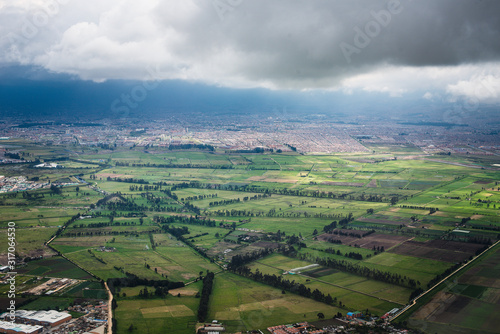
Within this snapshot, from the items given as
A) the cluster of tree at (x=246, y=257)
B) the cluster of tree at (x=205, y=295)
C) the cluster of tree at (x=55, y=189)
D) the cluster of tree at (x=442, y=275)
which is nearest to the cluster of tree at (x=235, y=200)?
the cluster of tree at (x=246, y=257)

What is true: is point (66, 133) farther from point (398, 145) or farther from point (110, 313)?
point (110, 313)

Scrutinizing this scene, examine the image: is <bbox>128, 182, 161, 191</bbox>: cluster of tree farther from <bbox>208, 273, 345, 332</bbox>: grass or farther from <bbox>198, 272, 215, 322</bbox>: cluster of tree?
<bbox>208, 273, 345, 332</bbox>: grass

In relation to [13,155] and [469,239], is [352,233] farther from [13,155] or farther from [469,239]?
[13,155]

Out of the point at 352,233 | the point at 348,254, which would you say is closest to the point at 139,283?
the point at 348,254

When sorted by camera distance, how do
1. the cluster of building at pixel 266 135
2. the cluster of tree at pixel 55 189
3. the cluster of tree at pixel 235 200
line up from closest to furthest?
the cluster of tree at pixel 235 200
the cluster of tree at pixel 55 189
the cluster of building at pixel 266 135

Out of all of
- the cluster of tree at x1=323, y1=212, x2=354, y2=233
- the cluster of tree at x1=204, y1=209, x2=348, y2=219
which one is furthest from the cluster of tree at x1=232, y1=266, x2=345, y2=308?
the cluster of tree at x1=204, y1=209, x2=348, y2=219

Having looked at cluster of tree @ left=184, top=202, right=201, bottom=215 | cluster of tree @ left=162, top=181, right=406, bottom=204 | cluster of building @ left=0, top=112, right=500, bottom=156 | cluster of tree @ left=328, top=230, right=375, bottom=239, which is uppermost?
cluster of building @ left=0, top=112, right=500, bottom=156

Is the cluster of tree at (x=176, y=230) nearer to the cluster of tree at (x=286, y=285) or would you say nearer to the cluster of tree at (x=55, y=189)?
the cluster of tree at (x=286, y=285)

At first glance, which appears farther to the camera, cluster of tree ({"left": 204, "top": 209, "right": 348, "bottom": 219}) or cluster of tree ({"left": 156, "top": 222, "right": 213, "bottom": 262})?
cluster of tree ({"left": 204, "top": 209, "right": 348, "bottom": 219})

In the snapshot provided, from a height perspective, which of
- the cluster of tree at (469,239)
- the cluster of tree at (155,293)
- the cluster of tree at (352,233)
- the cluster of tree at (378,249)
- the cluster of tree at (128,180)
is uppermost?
the cluster of tree at (128,180)
